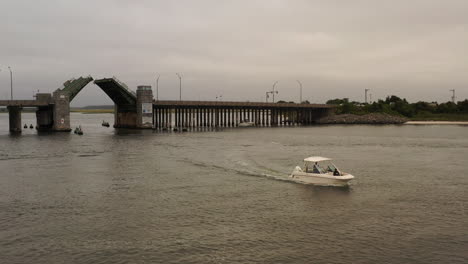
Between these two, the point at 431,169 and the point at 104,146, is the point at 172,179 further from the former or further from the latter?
the point at 104,146

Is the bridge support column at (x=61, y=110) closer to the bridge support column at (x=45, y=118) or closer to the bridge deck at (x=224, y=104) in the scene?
the bridge support column at (x=45, y=118)

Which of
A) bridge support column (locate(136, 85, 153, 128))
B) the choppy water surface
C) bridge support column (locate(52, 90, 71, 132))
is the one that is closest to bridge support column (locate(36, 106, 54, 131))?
bridge support column (locate(52, 90, 71, 132))

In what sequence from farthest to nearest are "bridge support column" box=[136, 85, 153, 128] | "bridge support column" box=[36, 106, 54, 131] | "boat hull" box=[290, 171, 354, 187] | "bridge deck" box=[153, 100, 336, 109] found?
"bridge deck" box=[153, 100, 336, 109] → "bridge support column" box=[136, 85, 153, 128] → "bridge support column" box=[36, 106, 54, 131] → "boat hull" box=[290, 171, 354, 187]

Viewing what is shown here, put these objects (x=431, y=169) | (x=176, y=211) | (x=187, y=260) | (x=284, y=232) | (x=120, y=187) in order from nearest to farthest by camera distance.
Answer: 1. (x=187, y=260)
2. (x=284, y=232)
3. (x=176, y=211)
4. (x=120, y=187)
5. (x=431, y=169)

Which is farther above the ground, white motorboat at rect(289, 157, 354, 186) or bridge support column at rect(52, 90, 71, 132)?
bridge support column at rect(52, 90, 71, 132)

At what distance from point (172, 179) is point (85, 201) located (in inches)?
471

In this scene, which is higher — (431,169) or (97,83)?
(97,83)

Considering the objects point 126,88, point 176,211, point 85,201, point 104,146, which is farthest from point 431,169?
point 126,88

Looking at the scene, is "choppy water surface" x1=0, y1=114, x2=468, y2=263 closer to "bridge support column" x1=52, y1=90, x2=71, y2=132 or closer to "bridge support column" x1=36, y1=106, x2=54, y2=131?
"bridge support column" x1=52, y1=90, x2=71, y2=132

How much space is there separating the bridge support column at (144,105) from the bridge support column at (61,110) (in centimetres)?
2102

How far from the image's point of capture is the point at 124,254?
23.9 meters

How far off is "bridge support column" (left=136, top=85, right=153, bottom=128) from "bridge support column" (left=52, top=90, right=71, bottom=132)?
2102 centimetres

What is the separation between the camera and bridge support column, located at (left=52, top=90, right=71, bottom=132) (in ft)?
368

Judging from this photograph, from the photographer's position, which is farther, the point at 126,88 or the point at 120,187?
the point at 126,88
